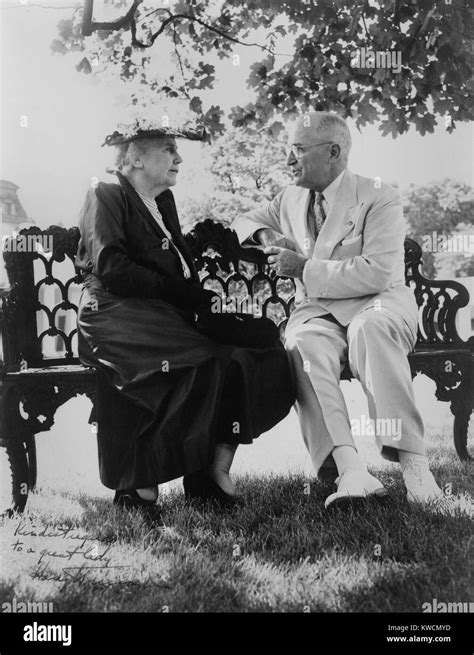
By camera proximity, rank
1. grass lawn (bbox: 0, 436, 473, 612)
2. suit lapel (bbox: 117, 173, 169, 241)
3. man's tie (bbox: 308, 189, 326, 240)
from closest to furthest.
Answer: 1. grass lawn (bbox: 0, 436, 473, 612)
2. suit lapel (bbox: 117, 173, 169, 241)
3. man's tie (bbox: 308, 189, 326, 240)

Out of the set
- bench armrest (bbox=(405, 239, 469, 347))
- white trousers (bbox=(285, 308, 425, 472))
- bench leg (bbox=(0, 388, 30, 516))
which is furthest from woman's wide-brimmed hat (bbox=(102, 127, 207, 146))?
bench armrest (bbox=(405, 239, 469, 347))

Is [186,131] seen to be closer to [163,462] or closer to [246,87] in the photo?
[246,87]

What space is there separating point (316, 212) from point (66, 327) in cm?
143

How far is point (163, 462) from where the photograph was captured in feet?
13.0

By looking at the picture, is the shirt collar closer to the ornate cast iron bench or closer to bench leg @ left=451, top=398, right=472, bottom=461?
the ornate cast iron bench

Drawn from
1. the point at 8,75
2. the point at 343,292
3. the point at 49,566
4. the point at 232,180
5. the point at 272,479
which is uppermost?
the point at 8,75

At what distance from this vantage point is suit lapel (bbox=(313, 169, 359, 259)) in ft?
14.2

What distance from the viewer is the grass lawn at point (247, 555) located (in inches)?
146

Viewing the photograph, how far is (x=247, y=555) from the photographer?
3.80m

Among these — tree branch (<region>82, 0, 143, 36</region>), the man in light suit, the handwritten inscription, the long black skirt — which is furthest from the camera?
tree branch (<region>82, 0, 143, 36</region>)

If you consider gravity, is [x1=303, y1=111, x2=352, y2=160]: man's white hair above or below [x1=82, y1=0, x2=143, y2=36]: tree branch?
below

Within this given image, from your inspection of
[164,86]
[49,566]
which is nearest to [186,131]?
[164,86]
